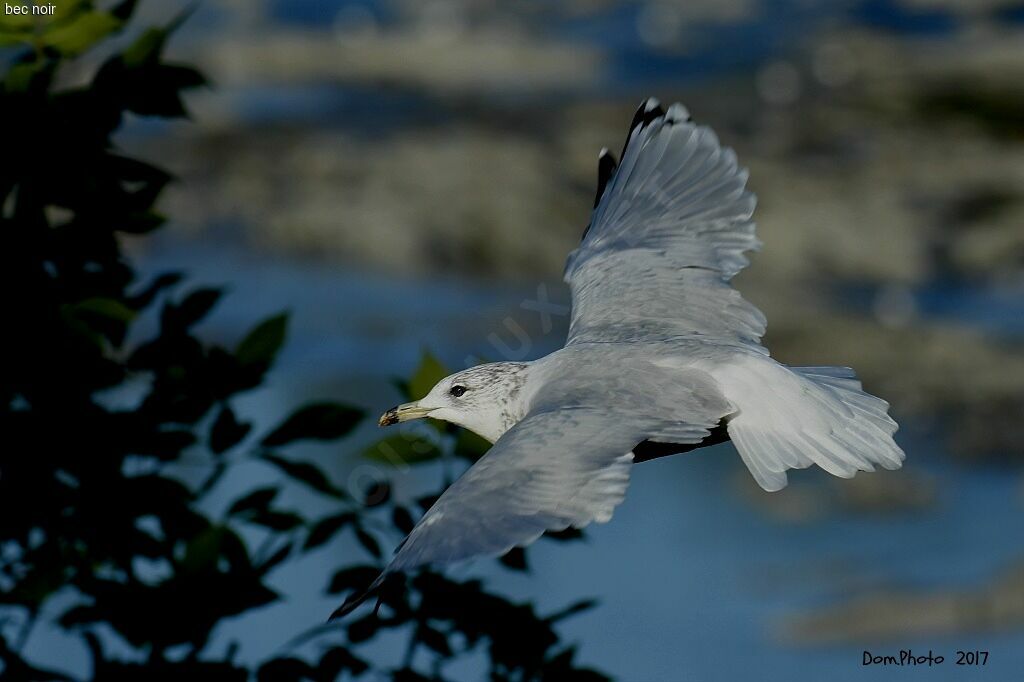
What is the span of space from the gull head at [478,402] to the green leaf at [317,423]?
6.6 inches

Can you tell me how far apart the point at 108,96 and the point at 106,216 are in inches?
4.8

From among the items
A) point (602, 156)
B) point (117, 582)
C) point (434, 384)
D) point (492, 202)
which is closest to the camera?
point (117, 582)

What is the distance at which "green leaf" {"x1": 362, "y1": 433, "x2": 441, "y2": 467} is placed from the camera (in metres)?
1.61

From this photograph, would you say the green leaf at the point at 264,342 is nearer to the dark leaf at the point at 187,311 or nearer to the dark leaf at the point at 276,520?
the dark leaf at the point at 187,311

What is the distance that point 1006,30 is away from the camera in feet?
22.2

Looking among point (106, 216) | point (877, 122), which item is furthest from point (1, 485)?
point (877, 122)

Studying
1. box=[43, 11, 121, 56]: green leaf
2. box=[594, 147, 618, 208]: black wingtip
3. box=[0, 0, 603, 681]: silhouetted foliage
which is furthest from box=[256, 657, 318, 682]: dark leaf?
box=[594, 147, 618, 208]: black wingtip

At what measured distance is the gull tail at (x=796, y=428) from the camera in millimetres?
1667

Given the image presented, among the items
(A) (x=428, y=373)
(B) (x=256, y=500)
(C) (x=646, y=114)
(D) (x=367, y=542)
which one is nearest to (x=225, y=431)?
(B) (x=256, y=500)

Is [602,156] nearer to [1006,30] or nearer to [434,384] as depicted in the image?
[434,384]

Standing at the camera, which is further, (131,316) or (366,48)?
(366,48)

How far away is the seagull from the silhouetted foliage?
0.11 meters

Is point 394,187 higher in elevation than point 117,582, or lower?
higher

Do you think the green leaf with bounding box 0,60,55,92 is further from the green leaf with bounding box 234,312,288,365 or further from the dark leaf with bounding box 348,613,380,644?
the dark leaf with bounding box 348,613,380,644
